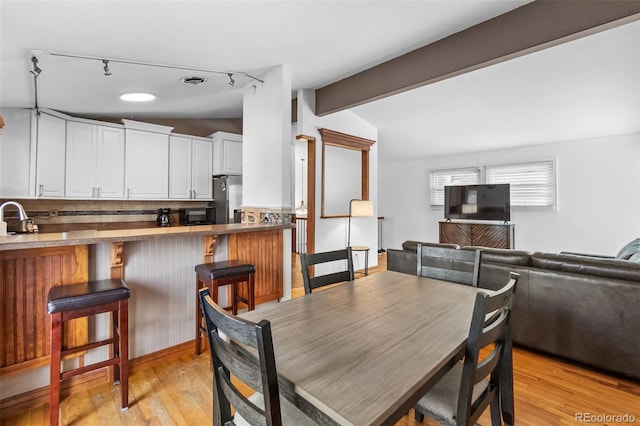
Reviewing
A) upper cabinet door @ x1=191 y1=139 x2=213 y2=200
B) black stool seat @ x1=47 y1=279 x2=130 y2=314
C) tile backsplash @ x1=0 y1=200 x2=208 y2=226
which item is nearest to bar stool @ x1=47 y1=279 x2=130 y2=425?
black stool seat @ x1=47 y1=279 x2=130 y2=314

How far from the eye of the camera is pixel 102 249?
6.80 feet

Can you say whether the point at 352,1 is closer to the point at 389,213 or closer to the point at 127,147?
the point at 127,147

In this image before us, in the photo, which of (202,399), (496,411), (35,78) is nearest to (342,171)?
(35,78)

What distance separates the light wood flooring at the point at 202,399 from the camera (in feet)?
5.68

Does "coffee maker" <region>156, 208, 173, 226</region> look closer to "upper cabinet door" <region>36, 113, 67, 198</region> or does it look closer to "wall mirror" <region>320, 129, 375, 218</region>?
"upper cabinet door" <region>36, 113, 67, 198</region>

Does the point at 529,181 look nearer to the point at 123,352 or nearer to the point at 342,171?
the point at 342,171

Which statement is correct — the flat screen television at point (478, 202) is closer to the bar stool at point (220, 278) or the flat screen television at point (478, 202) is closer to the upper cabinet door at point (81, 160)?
the bar stool at point (220, 278)

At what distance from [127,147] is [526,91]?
536 cm

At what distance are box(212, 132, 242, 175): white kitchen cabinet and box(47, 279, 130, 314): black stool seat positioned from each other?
3.32m

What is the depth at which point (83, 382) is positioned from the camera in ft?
6.56

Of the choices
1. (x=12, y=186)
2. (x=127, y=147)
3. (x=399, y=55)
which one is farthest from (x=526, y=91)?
(x=12, y=186)

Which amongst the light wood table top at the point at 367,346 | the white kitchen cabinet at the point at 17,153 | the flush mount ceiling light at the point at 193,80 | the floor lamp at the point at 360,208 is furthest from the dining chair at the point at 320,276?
the white kitchen cabinet at the point at 17,153

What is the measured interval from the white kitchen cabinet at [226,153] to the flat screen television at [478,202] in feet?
13.4

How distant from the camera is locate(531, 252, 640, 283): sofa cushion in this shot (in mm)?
2125
